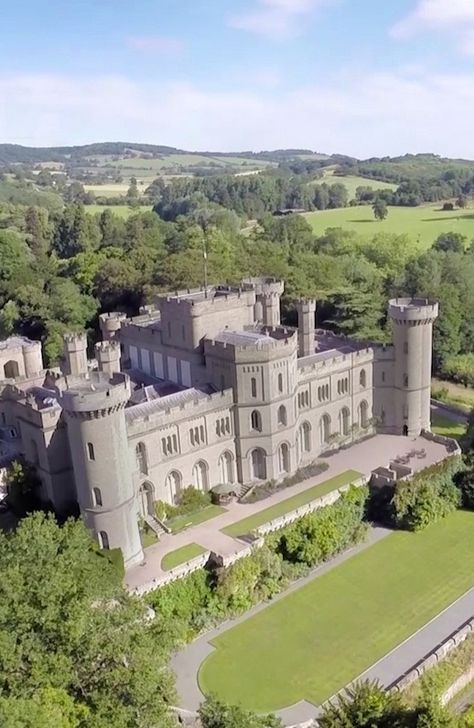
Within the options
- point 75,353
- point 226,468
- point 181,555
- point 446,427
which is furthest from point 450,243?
point 181,555

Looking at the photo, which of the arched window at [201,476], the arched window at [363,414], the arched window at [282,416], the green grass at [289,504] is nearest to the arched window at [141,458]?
the arched window at [201,476]

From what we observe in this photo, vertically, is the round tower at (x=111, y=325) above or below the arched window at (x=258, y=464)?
above

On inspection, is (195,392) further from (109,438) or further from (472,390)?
(472,390)

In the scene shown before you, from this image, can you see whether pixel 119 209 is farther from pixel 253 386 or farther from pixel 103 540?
pixel 103 540

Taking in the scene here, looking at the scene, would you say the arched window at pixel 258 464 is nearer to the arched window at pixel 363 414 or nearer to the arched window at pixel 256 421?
the arched window at pixel 256 421

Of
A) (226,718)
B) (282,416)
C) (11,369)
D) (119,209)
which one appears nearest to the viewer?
(226,718)

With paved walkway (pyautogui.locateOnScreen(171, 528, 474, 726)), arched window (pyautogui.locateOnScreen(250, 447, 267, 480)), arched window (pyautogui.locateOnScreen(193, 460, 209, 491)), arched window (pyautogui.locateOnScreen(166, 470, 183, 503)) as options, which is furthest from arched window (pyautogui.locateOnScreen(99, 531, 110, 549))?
arched window (pyautogui.locateOnScreen(250, 447, 267, 480))
